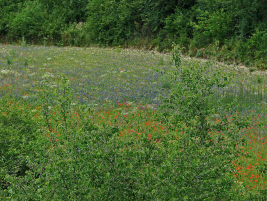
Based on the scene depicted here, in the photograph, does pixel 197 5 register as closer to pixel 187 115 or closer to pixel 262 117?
pixel 262 117

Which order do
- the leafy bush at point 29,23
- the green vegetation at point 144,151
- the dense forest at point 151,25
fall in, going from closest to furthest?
1. the green vegetation at point 144,151
2. the dense forest at point 151,25
3. the leafy bush at point 29,23

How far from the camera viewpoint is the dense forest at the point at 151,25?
21406 mm

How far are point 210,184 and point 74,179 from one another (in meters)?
1.84

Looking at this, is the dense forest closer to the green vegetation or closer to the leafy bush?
the leafy bush

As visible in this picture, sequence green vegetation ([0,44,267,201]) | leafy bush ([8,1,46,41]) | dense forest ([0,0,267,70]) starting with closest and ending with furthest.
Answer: green vegetation ([0,44,267,201]) < dense forest ([0,0,267,70]) < leafy bush ([8,1,46,41])

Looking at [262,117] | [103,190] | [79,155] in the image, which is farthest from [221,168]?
[262,117]

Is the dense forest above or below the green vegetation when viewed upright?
above

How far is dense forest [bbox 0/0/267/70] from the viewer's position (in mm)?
21406

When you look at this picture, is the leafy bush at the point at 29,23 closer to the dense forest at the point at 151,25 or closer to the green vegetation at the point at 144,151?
the dense forest at the point at 151,25

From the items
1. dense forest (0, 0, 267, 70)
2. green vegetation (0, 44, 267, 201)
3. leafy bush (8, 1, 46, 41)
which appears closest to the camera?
green vegetation (0, 44, 267, 201)

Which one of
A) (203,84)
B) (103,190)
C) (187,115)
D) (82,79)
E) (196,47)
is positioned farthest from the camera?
(196,47)

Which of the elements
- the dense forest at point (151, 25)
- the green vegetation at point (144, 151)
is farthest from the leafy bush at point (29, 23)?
the green vegetation at point (144, 151)

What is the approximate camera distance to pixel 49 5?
38.2m

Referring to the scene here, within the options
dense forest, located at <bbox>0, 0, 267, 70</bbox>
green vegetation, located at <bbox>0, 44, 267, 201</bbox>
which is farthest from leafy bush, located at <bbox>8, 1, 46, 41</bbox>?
green vegetation, located at <bbox>0, 44, 267, 201</bbox>
